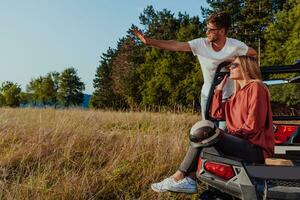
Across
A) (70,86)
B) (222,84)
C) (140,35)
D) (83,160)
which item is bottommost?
(83,160)

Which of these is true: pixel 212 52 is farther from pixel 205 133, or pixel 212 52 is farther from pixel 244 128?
pixel 205 133

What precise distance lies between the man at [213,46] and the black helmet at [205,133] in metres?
1.81

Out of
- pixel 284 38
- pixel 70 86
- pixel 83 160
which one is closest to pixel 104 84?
pixel 70 86

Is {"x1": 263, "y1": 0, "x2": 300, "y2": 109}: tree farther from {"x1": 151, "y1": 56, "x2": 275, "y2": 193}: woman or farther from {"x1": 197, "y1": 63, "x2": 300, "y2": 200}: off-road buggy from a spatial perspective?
{"x1": 197, "y1": 63, "x2": 300, "y2": 200}: off-road buggy

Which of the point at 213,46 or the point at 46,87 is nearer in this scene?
the point at 213,46

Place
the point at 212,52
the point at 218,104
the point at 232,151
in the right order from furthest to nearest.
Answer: the point at 212,52
the point at 218,104
the point at 232,151

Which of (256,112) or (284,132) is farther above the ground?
(256,112)

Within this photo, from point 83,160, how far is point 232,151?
3.04 m

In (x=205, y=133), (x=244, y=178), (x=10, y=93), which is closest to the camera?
(x=244, y=178)

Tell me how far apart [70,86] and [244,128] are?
8762cm

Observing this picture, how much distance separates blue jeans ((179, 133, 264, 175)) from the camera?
3100 millimetres

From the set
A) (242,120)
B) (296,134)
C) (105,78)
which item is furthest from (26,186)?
(105,78)

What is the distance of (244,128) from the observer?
3.35 m

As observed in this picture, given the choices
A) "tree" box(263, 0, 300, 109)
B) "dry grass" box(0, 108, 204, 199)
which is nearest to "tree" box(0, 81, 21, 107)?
"tree" box(263, 0, 300, 109)
